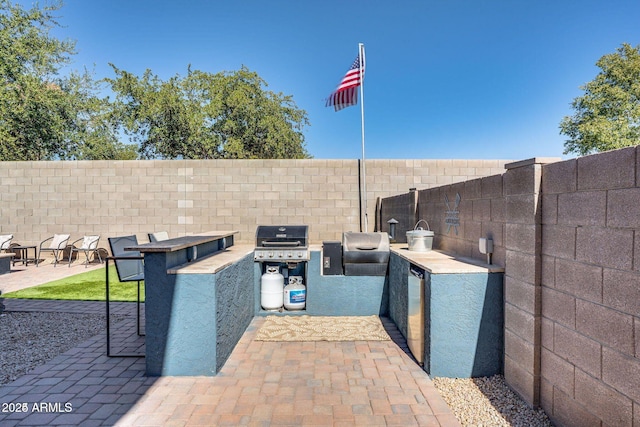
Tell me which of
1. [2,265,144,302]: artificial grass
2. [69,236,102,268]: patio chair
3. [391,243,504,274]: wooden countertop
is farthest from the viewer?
[69,236,102,268]: patio chair

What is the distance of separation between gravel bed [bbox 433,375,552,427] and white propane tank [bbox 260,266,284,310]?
248 cm

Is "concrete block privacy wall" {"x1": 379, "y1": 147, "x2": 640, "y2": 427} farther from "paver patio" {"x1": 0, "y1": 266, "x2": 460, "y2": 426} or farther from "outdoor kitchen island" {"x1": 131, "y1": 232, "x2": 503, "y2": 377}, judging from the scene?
"paver patio" {"x1": 0, "y1": 266, "x2": 460, "y2": 426}

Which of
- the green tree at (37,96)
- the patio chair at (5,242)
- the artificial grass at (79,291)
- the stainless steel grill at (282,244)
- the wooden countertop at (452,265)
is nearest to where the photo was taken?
the wooden countertop at (452,265)

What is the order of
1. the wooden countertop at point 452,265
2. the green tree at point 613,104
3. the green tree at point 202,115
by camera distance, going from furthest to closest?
the green tree at point 202,115 < the green tree at point 613,104 < the wooden countertop at point 452,265

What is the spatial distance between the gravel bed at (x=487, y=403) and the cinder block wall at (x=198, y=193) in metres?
6.12

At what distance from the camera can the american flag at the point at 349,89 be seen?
8375 millimetres

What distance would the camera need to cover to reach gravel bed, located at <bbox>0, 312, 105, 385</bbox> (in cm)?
313

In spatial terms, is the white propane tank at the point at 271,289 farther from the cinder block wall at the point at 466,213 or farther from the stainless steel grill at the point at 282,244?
the cinder block wall at the point at 466,213

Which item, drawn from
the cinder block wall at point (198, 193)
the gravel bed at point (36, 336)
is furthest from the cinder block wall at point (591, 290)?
the cinder block wall at point (198, 193)

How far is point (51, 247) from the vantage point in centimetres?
888

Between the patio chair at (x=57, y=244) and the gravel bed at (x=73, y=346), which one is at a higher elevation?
the patio chair at (x=57, y=244)

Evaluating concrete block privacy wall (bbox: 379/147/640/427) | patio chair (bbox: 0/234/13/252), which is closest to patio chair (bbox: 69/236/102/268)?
patio chair (bbox: 0/234/13/252)

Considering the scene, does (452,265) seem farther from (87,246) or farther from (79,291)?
(87,246)

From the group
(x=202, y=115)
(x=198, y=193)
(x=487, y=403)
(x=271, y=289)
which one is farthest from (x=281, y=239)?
(x=202, y=115)
